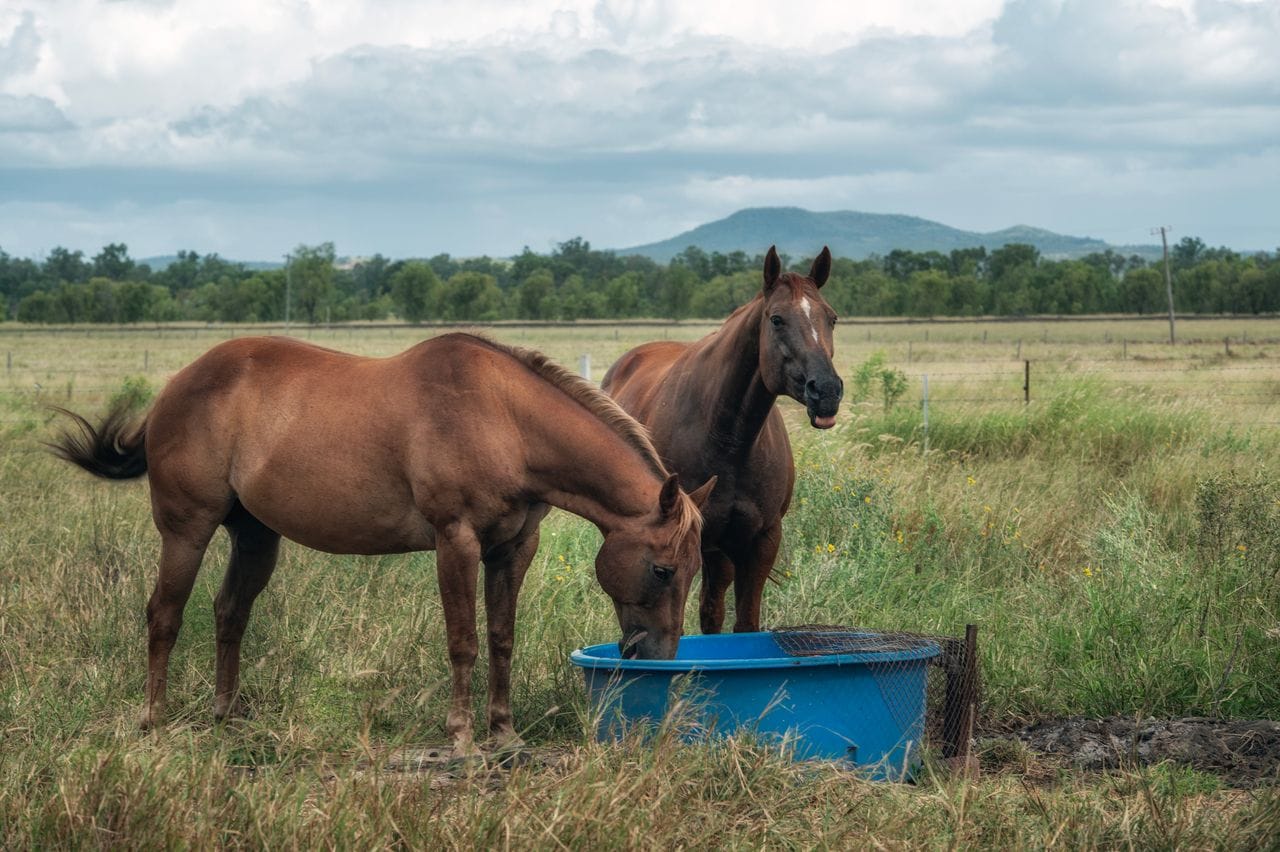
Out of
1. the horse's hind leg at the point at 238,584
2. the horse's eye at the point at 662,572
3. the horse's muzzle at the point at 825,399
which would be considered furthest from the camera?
the horse's hind leg at the point at 238,584

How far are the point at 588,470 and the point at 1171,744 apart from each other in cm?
274

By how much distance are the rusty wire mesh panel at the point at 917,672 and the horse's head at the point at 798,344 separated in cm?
97

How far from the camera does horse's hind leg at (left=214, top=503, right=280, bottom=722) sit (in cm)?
611

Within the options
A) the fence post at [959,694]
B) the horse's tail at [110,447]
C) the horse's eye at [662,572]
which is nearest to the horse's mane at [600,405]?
the horse's eye at [662,572]

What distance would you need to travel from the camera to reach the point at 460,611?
17.8ft

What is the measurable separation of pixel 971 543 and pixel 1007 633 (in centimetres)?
193

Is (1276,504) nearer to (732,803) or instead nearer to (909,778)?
(909,778)

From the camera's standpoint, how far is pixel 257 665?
5980 mm

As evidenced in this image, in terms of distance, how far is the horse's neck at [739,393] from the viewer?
6.29m

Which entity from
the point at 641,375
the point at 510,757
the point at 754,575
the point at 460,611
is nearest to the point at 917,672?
the point at 754,575

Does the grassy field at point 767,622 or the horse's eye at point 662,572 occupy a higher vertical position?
the horse's eye at point 662,572

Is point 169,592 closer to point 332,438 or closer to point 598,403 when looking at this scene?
point 332,438

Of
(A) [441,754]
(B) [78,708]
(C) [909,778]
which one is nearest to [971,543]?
(C) [909,778]

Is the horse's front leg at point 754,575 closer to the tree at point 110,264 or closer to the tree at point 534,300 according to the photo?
the tree at point 534,300
